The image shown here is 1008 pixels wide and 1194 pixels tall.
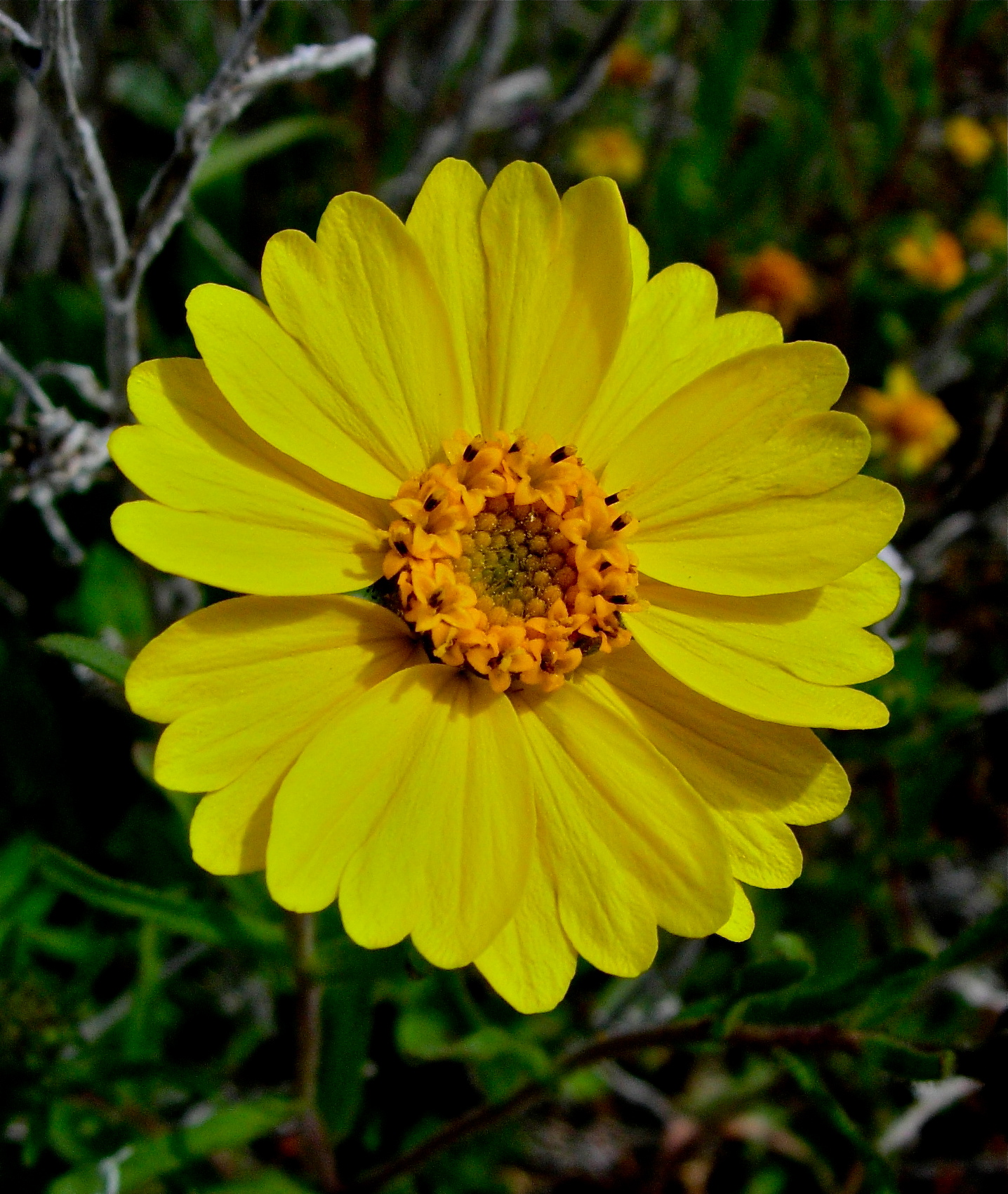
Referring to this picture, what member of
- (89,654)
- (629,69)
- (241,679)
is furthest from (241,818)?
(629,69)

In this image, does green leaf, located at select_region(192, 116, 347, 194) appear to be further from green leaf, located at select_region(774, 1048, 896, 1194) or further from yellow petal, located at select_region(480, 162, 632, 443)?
green leaf, located at select_region(774, 1048, 896, 1194)

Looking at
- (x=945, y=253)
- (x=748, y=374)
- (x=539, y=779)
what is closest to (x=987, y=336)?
(x=945, y=253)

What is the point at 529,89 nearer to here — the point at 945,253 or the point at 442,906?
the point at 945,253

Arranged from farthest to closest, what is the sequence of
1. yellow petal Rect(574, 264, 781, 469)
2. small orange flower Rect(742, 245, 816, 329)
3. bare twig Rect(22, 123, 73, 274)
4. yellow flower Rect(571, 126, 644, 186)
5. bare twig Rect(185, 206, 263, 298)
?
yellow flower Rect(571, 126, 644, 186)
small orange flower Rect(742, 245, 816, 329)
bare twig Rect(22, 123, 73, 274)
bare twig Rect(185, 206, 263, 298)
yellow petal Rect(574, 264, 781, 469)

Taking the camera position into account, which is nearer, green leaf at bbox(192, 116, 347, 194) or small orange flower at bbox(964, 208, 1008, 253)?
green leaf at bbox(192, 116, 347, 194)

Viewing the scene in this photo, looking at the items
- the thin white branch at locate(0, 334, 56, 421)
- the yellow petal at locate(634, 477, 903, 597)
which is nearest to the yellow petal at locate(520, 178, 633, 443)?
the yellow petal at locate(634, 477, 903, 597)

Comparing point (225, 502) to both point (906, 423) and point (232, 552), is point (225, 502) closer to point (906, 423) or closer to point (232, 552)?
point (232, 552)
